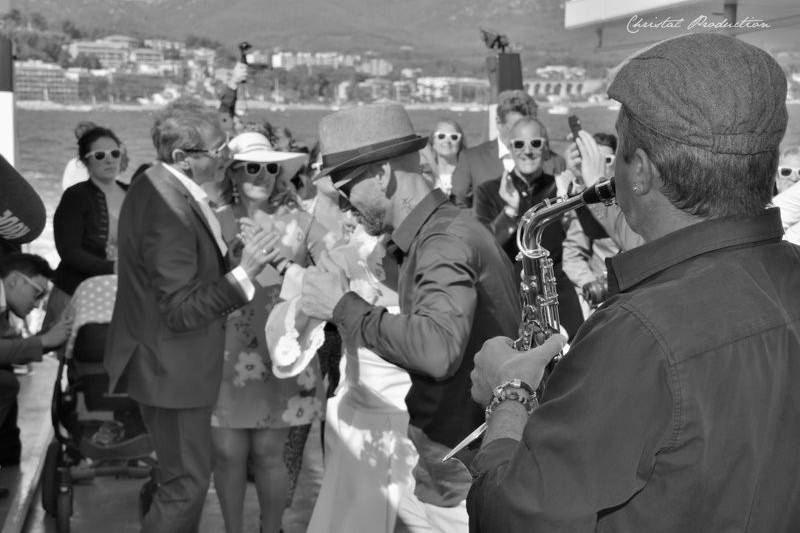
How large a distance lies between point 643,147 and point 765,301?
30 centimetres

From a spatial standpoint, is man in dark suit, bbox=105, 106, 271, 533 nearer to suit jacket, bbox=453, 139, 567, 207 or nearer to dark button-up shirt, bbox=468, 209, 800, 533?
dark button-up shirt, bbox=468, 209, 800, 533

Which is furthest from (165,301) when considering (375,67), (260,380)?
(375,67)

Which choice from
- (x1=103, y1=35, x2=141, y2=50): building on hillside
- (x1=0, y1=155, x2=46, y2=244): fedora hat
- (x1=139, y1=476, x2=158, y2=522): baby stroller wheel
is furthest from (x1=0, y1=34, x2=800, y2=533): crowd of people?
(x1=103, y1=35, x2=141, y2=50): building on hillside

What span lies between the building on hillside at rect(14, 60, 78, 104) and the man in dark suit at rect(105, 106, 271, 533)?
21.2 metres

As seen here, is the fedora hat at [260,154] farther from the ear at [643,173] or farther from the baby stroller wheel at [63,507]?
the ear at [643,173]

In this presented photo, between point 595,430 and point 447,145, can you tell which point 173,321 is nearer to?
point 595,430

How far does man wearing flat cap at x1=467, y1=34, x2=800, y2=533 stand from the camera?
1.51m

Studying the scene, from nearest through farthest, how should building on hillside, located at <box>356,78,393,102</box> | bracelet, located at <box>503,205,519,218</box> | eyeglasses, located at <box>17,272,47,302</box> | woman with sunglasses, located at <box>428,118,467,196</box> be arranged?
1. eyeglasses, located at <box>17,272,47,302</box>
2. bracelet, located at <box>503,205,519,218</box>
3. woman with sunglasses, located at <box>428,118,467,196</box>
4. building on hillside, located at <box>356,78,393,102</box>

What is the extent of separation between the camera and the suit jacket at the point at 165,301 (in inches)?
159

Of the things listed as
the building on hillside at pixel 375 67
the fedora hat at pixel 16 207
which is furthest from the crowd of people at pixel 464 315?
the building on hillside at pixel 375 67

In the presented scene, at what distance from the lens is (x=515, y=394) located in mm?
1958

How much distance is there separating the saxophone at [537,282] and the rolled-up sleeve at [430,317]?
0.78 feet

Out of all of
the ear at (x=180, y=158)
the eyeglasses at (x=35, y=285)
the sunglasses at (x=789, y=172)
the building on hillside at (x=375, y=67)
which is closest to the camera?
the ear at (x=180, y=158)

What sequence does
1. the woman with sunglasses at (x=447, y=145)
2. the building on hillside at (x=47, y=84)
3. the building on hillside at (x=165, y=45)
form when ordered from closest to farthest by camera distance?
the woman with sunglasses at (x=447, y=145) < the building on hillside at (x=47, y=84) < the building on hillside at (x=165, y=45)
